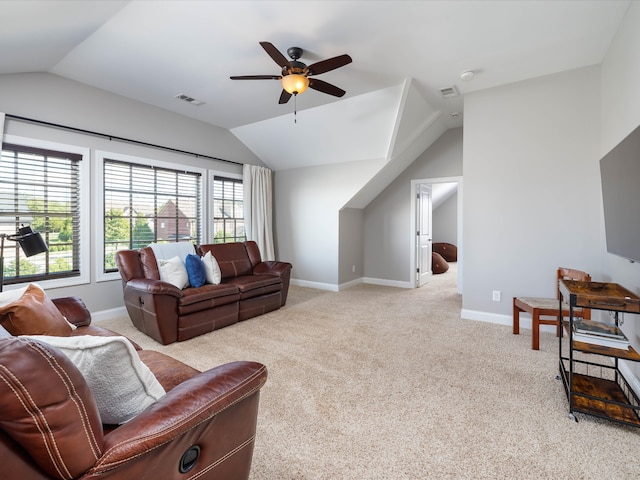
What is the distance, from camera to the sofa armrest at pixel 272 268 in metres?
4.45

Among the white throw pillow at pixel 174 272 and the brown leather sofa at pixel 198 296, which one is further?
the white throw pillow at pixel 174 272

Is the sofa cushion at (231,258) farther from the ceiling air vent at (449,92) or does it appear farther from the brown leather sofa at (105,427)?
the ceiling air vent at (449,92)

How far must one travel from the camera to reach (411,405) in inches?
82.6

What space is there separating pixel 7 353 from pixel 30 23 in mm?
2928

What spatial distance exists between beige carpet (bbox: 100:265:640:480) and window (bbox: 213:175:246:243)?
228 cm

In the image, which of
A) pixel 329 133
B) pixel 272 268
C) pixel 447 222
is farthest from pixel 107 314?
pixel 447 222

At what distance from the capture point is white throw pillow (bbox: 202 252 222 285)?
12.7 ft

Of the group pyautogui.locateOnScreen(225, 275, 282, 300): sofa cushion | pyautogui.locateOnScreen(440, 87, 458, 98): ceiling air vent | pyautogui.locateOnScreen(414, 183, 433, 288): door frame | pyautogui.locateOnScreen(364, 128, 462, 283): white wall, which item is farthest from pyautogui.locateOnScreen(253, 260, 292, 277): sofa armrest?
pyautogui.locateOnScreen(440, 87, 458, 98): ceiling air vent

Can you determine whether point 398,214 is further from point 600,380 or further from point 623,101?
point 600,380

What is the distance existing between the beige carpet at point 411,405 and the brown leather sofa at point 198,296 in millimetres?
172

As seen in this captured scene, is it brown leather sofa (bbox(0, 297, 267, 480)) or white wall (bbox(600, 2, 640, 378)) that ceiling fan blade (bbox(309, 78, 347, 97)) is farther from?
brown leather sofa (bbox(0, 297, 267, 480))

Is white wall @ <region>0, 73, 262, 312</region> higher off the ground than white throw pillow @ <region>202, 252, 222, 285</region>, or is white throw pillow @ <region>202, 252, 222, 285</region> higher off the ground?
white wall @ <region>0, 73, 262, 312</region>

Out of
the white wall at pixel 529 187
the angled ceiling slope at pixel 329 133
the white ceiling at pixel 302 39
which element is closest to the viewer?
the white ceiling at pixel 302 39

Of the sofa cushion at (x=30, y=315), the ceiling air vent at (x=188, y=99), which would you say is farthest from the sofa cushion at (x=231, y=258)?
the sofa cushion at (x=30, y=315)
